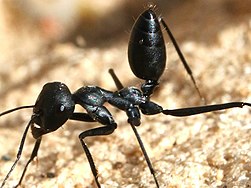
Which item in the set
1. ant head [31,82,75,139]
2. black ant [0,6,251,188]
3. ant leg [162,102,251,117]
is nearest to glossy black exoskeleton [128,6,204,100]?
black ant [0,6,251,188]

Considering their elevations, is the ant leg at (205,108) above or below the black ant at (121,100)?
below

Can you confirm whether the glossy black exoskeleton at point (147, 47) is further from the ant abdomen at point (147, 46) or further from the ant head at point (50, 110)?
the ant head at point (50, 110)

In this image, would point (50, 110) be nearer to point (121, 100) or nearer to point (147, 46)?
point (121, 100)

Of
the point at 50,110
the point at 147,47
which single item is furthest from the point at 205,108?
the point at 50,110

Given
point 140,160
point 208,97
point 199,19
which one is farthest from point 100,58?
point 140,160

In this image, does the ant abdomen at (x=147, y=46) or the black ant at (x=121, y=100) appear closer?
the black ant at (x=121, y=100)

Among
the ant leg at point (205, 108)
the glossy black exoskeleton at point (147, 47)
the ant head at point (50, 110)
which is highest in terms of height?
the glossy black exoskeleton at point (147, 47)

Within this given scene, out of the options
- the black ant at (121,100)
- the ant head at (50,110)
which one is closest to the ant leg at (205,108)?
the black ant at (121,100)
